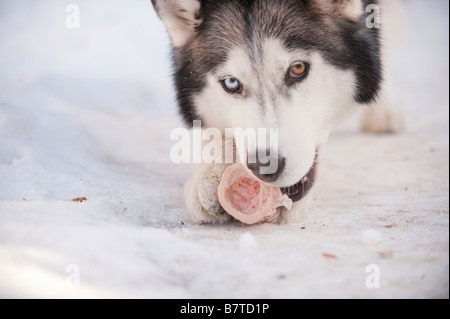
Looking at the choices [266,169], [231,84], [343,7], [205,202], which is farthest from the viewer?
[343,7]

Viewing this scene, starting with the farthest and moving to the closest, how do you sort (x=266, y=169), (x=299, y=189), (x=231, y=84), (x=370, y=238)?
1. (x=231, y=84)
2. (x=299, y=189)
3. (x=266, y=169)
4. (x=370, y=238)

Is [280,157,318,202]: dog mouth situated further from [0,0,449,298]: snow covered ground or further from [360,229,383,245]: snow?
[360,229,383,245]: snow

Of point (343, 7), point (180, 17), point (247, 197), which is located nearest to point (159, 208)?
point (247, 197)

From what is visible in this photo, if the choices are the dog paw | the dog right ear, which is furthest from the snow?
the dog right ear

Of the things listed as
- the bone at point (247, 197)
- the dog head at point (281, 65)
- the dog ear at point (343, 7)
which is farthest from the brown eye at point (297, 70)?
the bone at point (247, 197)

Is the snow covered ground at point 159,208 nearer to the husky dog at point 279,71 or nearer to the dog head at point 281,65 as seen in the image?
the husky dog at point 279,71

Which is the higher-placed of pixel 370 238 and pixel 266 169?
pixel 266 169

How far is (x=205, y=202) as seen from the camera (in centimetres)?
196

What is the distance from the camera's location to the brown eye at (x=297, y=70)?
6.79 feet

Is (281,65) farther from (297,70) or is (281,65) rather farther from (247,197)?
(247,197)

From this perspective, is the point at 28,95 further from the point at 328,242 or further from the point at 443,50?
the point at 443,50

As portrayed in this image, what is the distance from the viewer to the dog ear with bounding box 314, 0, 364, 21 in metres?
2.22

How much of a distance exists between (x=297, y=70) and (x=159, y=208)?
34.7 inches
